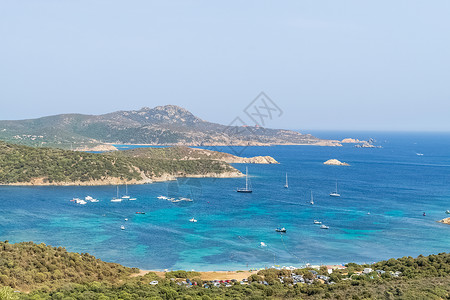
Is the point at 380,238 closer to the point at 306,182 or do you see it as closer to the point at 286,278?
the point at 286,278

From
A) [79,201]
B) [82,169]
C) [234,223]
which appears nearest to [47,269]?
[234,223]

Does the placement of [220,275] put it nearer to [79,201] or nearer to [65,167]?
[79,201]

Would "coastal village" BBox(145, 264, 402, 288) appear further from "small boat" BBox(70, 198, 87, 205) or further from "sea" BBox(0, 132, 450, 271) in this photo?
"small boat" BBox(70, 198, 87, 205)

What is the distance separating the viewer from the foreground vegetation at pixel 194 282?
34.2m

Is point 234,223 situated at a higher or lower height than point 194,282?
lower

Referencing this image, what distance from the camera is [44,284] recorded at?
37.3m

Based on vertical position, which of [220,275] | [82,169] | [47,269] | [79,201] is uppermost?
[82,169]

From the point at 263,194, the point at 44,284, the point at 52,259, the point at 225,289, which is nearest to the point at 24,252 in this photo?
the point at 52,259

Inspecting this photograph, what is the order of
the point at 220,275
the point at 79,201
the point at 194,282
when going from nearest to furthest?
the point at 194,282
the point at 220,275
the point at 79,201

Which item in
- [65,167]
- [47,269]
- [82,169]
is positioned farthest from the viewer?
[82,169]

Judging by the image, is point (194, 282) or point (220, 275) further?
point (220, 275)

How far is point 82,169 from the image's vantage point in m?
128

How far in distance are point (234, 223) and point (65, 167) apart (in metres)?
66.9

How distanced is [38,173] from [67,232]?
5849 cm
